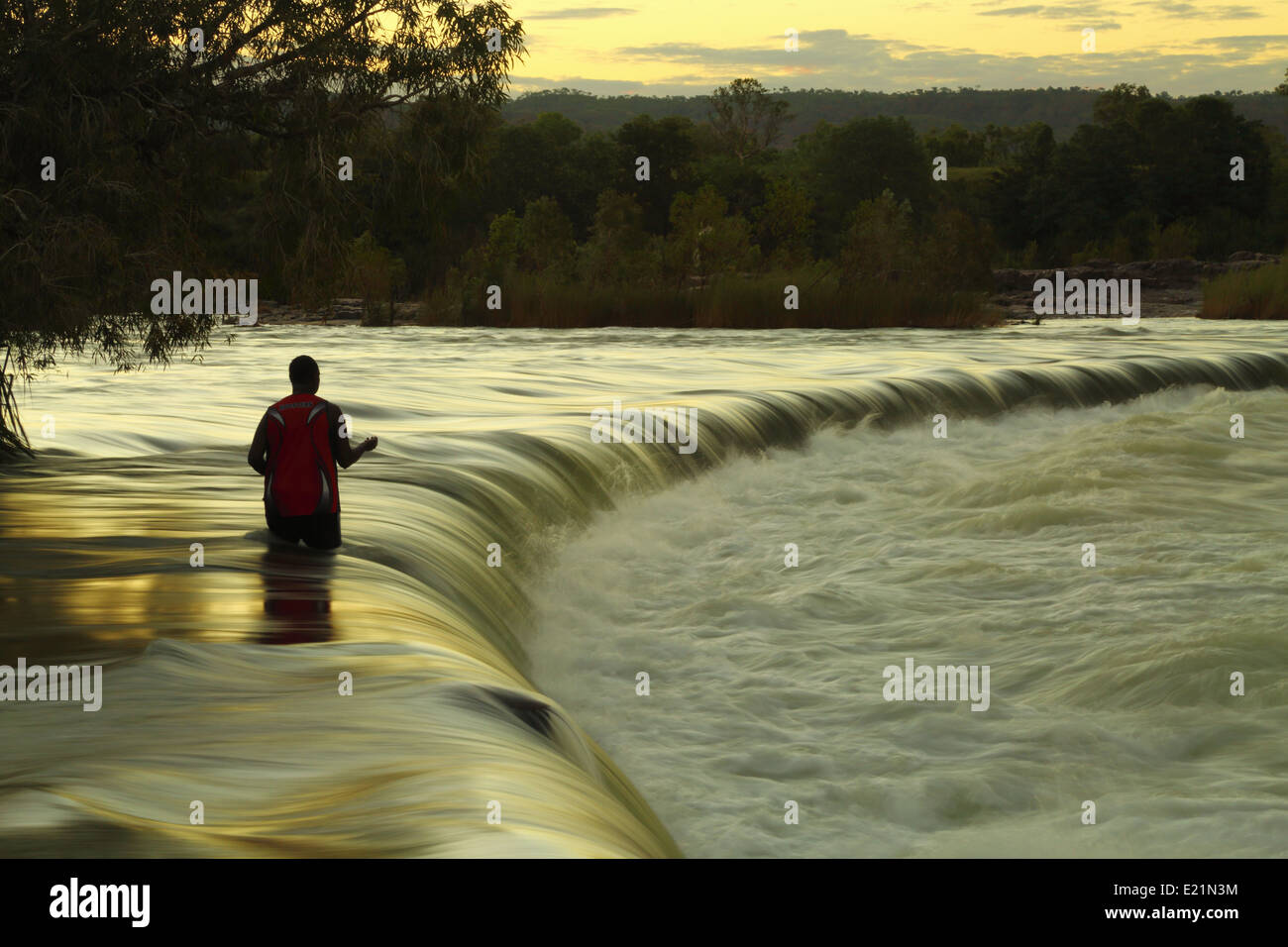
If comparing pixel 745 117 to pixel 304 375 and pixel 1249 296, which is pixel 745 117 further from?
pixel 304 375

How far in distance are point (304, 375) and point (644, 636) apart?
119 inches

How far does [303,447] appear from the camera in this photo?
6.49 metres

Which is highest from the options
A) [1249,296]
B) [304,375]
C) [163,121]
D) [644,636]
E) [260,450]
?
[163,121]

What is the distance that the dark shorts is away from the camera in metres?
6.97

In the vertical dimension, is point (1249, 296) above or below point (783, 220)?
below

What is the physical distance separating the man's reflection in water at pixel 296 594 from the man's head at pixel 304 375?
904mm

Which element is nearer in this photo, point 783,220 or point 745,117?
point 783,220

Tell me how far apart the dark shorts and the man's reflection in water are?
0.19 feet

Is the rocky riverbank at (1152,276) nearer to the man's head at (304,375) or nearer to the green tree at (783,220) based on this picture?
the green tree at (783,220)

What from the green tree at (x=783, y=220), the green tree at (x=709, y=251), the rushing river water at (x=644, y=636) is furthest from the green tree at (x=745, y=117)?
the rushing river water at (x=644, y=636)

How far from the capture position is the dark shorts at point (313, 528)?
6.97m

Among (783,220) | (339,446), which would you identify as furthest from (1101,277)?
(339,446)

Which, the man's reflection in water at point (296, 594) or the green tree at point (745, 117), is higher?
the green tree at point (745, 117)

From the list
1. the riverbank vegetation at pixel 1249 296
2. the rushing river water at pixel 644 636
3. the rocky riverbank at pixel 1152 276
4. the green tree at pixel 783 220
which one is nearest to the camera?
the rushing river water at pixel 644 636
